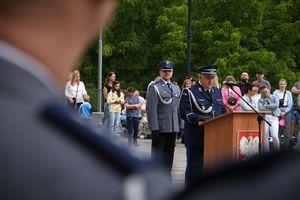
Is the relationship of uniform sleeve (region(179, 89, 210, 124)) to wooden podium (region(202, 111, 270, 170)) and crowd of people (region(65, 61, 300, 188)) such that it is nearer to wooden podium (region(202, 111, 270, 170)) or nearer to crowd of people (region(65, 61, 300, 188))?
crowd of people (region(65, 61, 300, 188))

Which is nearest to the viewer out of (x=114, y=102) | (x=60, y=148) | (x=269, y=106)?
(x=60, y=148)

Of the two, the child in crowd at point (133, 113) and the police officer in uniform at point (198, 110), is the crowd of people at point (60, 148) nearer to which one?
the police officer in uniform at point (198, 110)

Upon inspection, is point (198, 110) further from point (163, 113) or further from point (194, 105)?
point (163, 113)

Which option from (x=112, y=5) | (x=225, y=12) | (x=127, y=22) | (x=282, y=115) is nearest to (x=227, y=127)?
(x=282, y=115)

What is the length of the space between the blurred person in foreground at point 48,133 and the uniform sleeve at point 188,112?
9770 millimetres

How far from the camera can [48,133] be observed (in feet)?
3.45

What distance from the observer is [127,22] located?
43.2m

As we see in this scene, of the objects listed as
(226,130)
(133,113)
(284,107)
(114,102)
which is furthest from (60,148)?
(133,113)

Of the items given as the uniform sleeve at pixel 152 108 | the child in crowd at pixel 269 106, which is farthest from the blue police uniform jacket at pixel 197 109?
the child in crowd at pixel 269 106

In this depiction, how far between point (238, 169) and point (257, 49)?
40.1m

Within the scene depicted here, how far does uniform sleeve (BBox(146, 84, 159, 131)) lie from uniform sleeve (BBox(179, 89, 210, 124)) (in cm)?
203

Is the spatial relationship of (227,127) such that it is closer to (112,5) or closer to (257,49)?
(112,5)

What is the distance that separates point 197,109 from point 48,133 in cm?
1008

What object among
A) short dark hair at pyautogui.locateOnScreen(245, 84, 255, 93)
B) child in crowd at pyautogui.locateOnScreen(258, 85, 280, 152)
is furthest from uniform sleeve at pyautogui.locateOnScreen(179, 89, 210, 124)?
child in crowd at pyautogui.locateOnScreen(258, 85, 280, 152)
